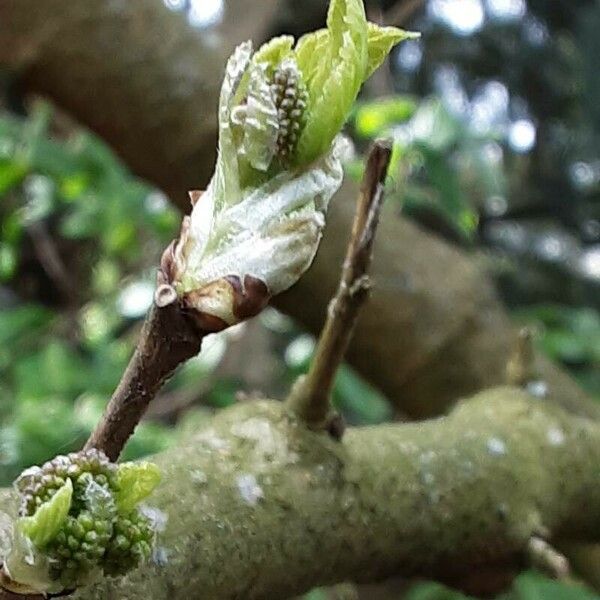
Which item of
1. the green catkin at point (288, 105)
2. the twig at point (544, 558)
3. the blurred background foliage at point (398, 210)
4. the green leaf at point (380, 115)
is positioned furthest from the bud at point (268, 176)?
the green leaf at point (380, 115)

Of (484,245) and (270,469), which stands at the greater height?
(270,469)

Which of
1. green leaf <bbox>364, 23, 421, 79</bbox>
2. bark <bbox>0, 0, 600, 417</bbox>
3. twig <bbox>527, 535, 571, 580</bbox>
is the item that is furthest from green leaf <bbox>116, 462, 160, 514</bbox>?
bark <bbox>0, 0, 600, 417</bbox>

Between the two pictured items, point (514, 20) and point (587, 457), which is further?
point (514, 20)

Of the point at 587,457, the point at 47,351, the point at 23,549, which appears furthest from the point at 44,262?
the point at 23,549

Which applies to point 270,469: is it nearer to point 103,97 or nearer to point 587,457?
point 587,457

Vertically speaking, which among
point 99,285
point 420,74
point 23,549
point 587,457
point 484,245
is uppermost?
point 23,549

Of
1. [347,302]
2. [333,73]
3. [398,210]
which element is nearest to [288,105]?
[333,73]
